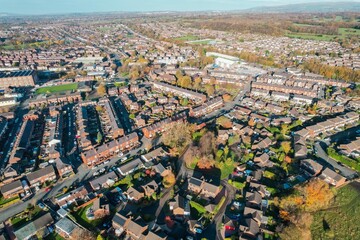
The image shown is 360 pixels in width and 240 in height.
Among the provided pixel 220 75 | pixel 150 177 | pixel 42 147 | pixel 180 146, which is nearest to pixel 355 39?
pixel 220 75

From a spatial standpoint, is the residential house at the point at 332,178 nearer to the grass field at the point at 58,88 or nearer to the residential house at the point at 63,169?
the residential house at the point at 63,169

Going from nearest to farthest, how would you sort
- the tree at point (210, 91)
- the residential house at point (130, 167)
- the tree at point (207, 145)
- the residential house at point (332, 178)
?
the residential house at point (332, 178)
the residential house at point (130, 167)
the tree at point (207, 145)
the tree at point (210, 91)

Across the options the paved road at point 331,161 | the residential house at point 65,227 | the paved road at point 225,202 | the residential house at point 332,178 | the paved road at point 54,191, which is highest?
the residential house at point 65,227

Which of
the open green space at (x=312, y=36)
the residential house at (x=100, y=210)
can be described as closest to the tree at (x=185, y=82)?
the residential house at (x=100, y=210)

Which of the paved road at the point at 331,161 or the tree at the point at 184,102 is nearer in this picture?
the paved road at the point at 331,161

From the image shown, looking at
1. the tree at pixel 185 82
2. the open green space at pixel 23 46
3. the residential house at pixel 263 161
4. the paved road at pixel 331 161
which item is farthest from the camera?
the open green space at pixel 23 46

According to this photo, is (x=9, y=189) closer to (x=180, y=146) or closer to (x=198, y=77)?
(x=180, y=146)

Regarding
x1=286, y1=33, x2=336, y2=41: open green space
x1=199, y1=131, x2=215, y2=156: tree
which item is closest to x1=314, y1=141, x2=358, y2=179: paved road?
x1=199, y1=131, x2=215, y2=156: tree
